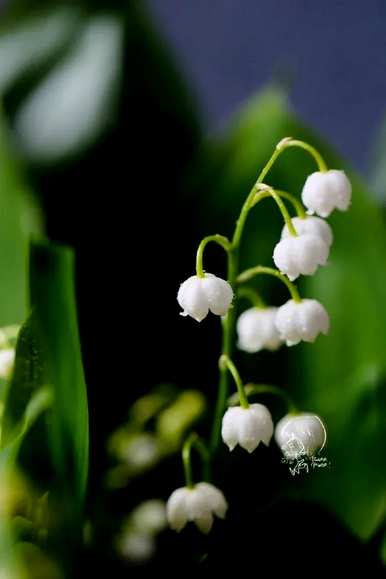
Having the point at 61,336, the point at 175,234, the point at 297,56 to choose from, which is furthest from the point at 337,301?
the point at 297,56

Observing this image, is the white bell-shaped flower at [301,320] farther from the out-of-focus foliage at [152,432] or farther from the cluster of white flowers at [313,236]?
the out-of-focus foliage at [152,432]

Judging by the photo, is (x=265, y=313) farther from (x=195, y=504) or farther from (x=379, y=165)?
(x=379, y=165)

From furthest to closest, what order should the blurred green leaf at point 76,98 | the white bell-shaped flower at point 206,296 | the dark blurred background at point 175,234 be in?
the blurred green leaf at point 76,98 → the dark blurred background at point 175,234 → the white bell-shaped flower at point 206,296

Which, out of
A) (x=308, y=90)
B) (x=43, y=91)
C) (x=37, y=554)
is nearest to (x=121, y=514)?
(x=37, y=554)

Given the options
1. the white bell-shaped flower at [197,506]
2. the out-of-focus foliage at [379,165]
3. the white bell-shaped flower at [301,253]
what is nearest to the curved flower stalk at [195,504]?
the white bell-shaped flower at [197,506]

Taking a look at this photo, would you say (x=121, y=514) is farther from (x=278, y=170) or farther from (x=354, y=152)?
(x=354, y=152)

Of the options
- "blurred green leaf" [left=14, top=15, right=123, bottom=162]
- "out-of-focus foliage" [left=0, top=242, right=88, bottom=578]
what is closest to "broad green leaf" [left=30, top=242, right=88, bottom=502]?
"out-of-focus foliage" [left=0, top=242, right=88, bottom=578]
